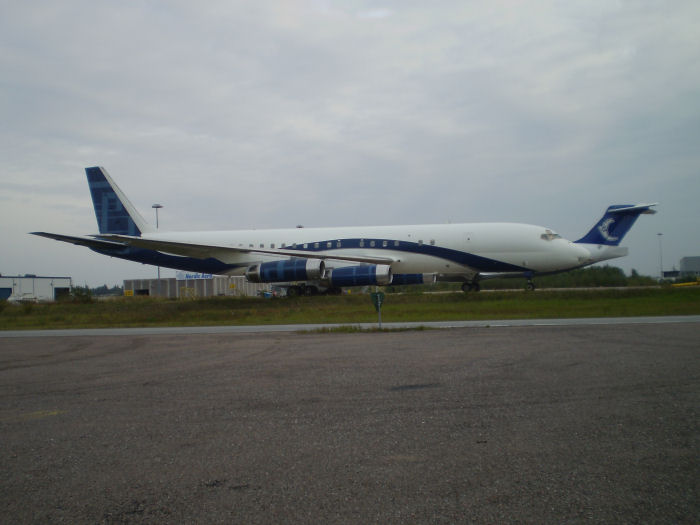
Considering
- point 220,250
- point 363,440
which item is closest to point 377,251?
point 220,250

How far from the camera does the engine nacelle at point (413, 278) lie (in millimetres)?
27500

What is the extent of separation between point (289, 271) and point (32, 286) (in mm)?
63139

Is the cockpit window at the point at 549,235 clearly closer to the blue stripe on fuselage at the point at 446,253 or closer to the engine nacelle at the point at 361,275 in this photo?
the blue stripe on fuselage at the point at 446,253

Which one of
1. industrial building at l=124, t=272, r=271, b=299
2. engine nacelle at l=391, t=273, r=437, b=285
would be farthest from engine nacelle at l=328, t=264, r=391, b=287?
industrial building at l=124, t=272, r=271, b=299

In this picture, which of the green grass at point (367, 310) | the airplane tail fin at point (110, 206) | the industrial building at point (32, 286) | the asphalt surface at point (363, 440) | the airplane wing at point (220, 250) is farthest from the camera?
the industrial building at point (32, 286)

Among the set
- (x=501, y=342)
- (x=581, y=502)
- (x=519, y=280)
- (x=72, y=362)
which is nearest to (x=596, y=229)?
(x=519, y=280)

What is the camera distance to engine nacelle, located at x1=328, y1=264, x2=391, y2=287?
25.1 m

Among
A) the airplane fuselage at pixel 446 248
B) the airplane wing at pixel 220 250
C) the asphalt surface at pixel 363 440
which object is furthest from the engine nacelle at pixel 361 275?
the asphalt surface at pixel 363 440

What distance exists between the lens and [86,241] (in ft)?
89.8

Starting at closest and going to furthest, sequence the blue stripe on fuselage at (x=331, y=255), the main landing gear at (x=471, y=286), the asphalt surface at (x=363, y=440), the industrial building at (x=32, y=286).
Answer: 1. the asphalt surface at (x=363, y=440)
2. the blue stripe on fuselage at (x=331, y=255)
3. the main landing gear at (x=471, y=286)
4. the industrial building at (x=32, y=286)

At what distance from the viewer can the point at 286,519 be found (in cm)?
329

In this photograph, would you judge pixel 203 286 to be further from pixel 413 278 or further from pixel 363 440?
pixel 363 440

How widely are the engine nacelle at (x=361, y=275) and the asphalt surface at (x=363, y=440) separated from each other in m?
15.8

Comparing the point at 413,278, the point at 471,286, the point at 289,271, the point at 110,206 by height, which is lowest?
the point at 471,286
